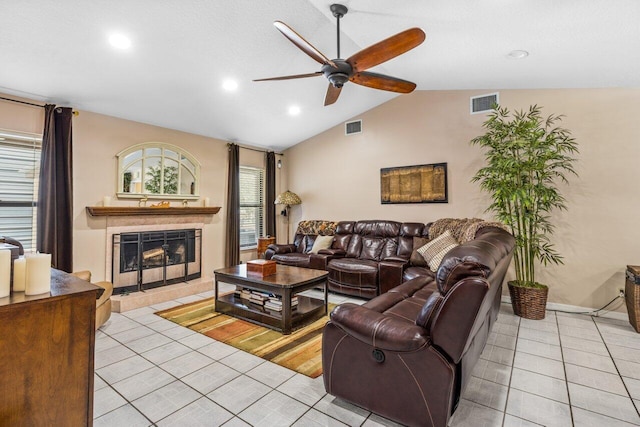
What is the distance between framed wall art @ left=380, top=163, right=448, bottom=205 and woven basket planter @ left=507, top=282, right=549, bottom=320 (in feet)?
5.43

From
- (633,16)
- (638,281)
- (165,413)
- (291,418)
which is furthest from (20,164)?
(638,281)

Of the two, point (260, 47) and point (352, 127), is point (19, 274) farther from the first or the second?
point (352, 127)

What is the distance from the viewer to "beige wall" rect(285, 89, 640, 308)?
3.68 m

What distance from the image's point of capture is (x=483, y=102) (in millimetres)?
4508

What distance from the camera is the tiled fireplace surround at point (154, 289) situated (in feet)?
13.2

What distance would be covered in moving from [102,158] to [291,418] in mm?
4151

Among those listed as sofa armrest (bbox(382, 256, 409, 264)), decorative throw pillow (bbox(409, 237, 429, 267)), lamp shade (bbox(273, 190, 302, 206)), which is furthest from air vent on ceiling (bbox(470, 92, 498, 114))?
lamp shade (bbox(273, 190, 302, 206))

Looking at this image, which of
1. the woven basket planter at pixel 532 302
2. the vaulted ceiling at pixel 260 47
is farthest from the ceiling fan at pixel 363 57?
the woven basket planter at pixel 532 302

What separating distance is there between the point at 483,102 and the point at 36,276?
510 cm

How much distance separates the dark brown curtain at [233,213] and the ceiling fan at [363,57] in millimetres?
3153

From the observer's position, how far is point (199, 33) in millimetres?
3045

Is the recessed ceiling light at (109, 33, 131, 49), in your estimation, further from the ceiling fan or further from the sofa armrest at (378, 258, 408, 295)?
the sofa armrest at (378, 258, 408, 295)

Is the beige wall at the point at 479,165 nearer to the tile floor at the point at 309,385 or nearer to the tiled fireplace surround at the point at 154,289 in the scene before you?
the tile floor at the point at 309,385

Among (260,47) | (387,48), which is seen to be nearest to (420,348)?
(387,48)
